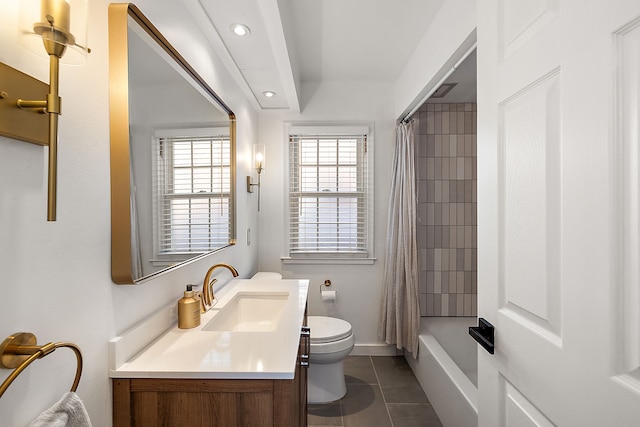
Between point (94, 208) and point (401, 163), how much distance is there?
228 centimetres

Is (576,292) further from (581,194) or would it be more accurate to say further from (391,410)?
(391,410)

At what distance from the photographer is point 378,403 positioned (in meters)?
2.18

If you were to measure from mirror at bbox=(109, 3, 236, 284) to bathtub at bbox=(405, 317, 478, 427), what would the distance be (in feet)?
5.19

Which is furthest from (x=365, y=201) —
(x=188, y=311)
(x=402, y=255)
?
(x=188, y=311)

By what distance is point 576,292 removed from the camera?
2.18ft

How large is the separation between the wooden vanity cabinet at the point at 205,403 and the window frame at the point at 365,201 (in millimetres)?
2001

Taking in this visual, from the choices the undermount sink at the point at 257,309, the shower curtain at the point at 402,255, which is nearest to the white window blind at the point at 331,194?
the shower curtain at the point at 402,255

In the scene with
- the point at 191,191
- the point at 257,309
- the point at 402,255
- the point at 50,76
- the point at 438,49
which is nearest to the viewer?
the point at 50,76

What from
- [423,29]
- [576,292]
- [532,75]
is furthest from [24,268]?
[423,29]

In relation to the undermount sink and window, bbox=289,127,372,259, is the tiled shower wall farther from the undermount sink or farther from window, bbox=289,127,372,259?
the undermount sink

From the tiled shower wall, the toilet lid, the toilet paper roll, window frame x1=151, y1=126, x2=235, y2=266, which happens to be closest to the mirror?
window frame x1=151, y1=126, x2=235, y2=266

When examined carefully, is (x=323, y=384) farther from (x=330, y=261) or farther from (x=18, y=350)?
(x=18, y=350)

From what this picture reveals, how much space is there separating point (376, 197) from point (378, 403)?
1.62 meters

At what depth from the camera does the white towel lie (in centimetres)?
60
